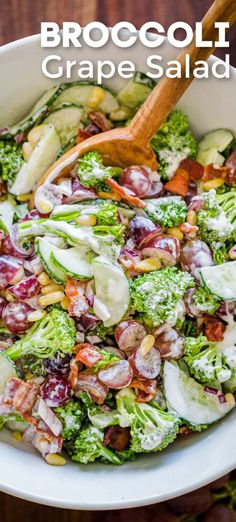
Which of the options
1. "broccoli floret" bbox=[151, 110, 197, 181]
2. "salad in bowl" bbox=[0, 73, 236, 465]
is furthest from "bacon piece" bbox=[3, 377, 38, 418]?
"broccoli floret" bbox=[151, 110, 197, 181]

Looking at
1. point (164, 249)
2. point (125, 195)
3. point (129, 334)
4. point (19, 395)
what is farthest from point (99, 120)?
point (19, 395)

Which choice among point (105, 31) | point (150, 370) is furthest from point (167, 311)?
point (105, 31)

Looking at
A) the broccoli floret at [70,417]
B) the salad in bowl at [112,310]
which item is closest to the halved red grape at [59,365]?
the salad in bowl at [112,310]

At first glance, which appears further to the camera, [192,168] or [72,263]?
[192,168]

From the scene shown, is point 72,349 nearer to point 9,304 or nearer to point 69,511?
point 9,304

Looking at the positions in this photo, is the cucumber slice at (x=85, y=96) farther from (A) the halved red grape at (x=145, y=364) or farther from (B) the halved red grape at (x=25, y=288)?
(A) the halved red grape at (x=145, y=364)

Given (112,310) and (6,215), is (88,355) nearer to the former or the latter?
(112,310)
